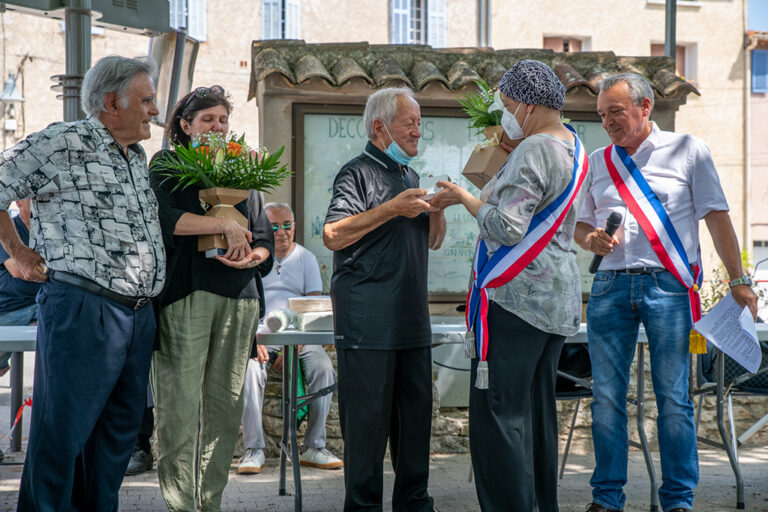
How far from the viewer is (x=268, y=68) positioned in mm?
6250

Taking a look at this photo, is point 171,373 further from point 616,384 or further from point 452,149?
point 452,149

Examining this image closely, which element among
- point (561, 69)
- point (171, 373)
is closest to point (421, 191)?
point (171, 373)

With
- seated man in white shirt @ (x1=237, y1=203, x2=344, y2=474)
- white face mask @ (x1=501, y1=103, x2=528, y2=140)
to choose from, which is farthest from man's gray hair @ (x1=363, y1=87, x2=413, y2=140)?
seated man in white shirt @ (x1=237, y1=203, x2=344, y2=474)

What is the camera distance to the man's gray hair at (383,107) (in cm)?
374

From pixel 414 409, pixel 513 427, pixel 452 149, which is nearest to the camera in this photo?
pixel 513 427

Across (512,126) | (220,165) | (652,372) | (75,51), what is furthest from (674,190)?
(75,51)

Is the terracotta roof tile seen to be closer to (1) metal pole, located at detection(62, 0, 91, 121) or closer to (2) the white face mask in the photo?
(1) metal pole, located at detection(62, 0, 91, 121)

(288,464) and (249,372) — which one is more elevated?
(249,372)

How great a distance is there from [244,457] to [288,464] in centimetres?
31

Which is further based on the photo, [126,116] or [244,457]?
[244,457]

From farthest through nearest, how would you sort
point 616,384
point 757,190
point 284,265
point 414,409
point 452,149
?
point 757,190, point 452,149, point 284,265, point 616,384, point 414,409

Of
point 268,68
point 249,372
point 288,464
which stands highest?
point 268,68

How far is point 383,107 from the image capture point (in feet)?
12.3

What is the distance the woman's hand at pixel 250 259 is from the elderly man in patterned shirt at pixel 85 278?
1.17 feet
